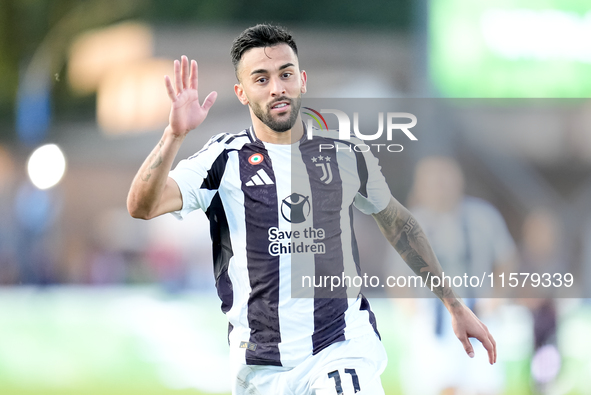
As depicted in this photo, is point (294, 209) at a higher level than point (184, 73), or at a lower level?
lower

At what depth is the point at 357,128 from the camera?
3275mm

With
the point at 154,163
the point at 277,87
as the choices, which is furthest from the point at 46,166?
the point at 154,163

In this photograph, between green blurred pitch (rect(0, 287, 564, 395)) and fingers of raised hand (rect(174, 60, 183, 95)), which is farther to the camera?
green blurred pitch (rect(0, 287, 564, 395))

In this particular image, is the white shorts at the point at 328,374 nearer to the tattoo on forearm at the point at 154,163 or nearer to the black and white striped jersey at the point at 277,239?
the black and white striped jersey at the point at 277,239

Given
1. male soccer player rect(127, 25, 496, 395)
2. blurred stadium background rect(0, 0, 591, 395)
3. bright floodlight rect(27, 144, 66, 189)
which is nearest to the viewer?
male soccer player rect(127, 25, 496, 395)

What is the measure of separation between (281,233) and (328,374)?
1.93 ft

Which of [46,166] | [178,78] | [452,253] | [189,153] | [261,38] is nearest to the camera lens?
[178,78]

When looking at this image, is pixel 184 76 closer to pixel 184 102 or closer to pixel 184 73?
pixel 184 73

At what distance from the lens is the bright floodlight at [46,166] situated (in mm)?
7977

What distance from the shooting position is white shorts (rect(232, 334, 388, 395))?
2.44 m

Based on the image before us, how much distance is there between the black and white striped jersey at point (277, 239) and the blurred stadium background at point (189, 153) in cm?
95

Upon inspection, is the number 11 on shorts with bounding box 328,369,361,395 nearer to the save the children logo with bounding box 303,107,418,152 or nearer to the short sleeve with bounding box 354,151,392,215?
the short sleeve with bounding box 354,151,392,215

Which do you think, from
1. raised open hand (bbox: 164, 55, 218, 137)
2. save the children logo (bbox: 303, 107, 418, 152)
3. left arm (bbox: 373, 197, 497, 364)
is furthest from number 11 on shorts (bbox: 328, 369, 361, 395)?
raised open hand (bbox: 164, 55, 218, 137)

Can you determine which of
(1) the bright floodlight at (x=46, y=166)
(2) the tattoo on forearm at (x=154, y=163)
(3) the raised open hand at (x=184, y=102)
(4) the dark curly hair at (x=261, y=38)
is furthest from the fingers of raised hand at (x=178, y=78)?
(1) the bright floodlight at (x=46, y=166)
